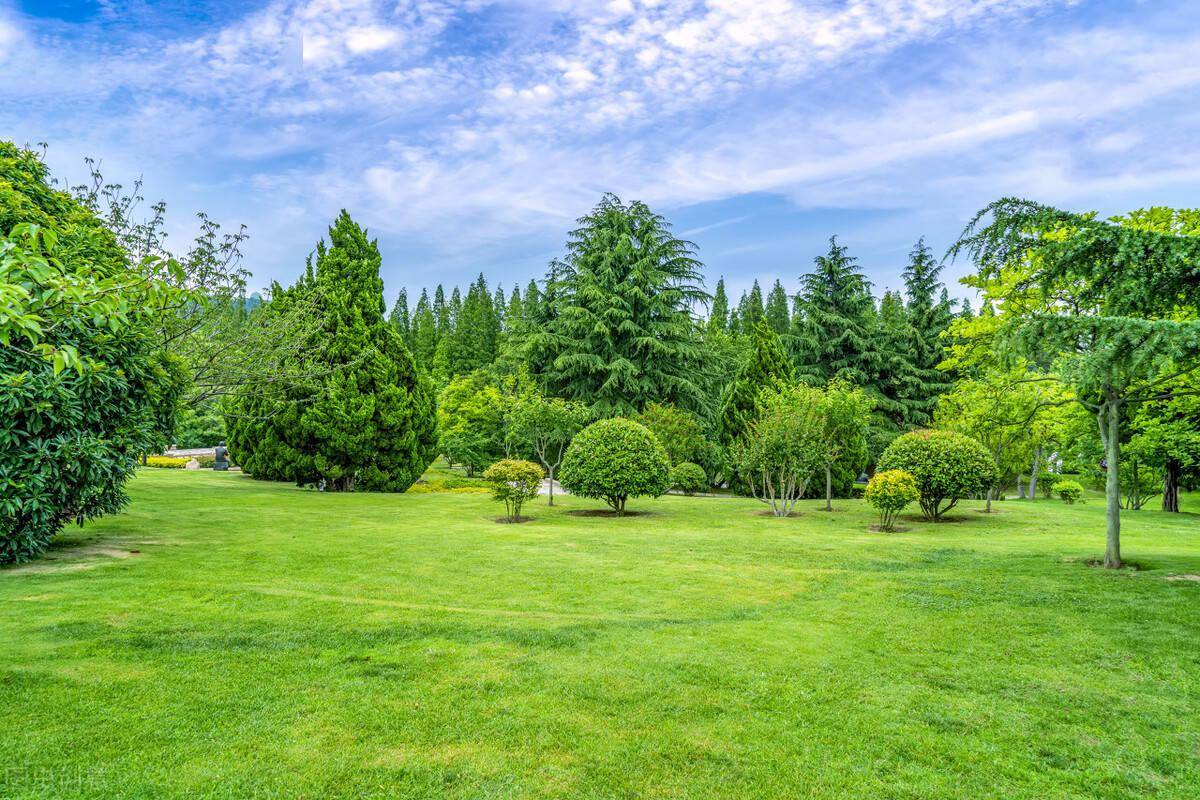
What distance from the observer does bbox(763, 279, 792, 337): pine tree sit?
60506mm

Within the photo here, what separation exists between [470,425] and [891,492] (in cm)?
2054

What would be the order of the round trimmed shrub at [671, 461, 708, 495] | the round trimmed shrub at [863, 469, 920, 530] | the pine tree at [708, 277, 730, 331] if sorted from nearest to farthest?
the round trimmed shrub at [863, 469, 920, 530] < the round trimmed shrub at [671, 461, 708, 495] < the pine tree at [708, 277, 730, 331]

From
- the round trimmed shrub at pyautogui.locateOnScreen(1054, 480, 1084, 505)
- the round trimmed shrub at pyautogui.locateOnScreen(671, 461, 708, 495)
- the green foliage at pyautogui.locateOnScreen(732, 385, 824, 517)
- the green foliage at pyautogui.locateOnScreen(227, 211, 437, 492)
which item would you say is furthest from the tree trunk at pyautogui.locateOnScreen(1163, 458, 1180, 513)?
the green foliage at pyautogui.locateOnScreen(227, 211, 437, 492)

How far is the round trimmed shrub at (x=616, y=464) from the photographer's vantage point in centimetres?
1498

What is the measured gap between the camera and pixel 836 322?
102ft

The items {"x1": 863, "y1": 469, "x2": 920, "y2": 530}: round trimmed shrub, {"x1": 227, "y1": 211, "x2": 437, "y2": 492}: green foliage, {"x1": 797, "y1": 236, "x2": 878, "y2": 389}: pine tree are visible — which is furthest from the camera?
{"x1": 797, "y1": 236, "x2": 878, "y2": 389}: pine tree

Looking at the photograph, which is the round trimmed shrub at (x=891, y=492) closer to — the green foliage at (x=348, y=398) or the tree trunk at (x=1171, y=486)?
the tree trunk at (x=1171, y=486)

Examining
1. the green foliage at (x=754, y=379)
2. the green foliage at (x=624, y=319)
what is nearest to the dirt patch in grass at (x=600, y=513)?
the green foliage at (x=754, y=379)

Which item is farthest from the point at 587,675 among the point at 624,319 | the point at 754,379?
the point at 624,319

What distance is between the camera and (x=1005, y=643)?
536cm

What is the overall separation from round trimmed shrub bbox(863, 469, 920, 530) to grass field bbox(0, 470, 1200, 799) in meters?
3.83

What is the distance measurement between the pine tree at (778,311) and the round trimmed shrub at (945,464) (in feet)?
133

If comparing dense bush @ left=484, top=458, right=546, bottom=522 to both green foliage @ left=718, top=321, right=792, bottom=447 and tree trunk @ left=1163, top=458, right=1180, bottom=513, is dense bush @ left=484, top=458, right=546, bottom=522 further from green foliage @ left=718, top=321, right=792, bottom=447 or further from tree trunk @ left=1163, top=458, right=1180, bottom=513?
tree trunk @ left=1163, top=458, right=1180, bottom=513

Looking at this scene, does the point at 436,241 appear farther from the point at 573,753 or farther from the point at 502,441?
the point at 573,753
